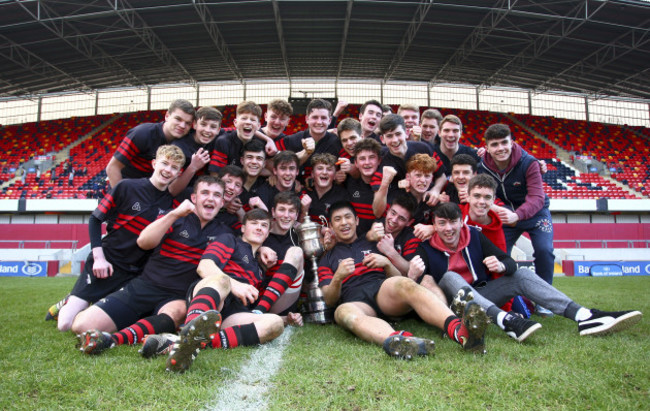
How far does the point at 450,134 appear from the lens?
16.7ft

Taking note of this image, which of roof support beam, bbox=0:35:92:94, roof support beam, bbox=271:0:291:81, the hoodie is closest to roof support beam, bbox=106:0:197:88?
roof support beam, bbox=271:0:291:81

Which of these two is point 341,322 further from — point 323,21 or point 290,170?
point 323,21

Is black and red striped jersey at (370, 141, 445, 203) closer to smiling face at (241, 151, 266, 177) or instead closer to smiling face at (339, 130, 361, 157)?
smiling face at (339, 130, 361, 157)

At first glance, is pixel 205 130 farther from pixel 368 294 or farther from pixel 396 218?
pixel 368 294

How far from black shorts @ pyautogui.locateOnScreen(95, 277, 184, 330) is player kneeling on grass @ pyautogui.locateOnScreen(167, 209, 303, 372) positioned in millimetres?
435

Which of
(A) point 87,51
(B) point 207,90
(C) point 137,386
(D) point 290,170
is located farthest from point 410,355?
(B) point 207,90

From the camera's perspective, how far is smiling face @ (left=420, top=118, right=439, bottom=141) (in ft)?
18.3

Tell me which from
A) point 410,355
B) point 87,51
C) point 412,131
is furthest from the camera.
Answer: point 87,51

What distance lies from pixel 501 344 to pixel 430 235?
121 cm

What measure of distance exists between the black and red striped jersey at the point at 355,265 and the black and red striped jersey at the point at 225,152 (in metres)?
1.58

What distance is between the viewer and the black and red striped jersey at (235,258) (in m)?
3.59

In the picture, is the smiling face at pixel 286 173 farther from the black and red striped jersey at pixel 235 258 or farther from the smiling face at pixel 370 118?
the smiling face at pixel 370 118

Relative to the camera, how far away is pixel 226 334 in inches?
125

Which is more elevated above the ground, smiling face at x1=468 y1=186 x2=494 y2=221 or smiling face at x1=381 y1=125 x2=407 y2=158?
smiling face at x1=381 y1=125 x2=407 y2=158
